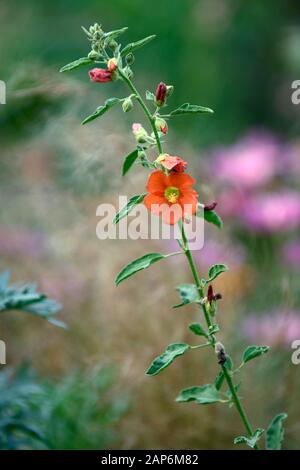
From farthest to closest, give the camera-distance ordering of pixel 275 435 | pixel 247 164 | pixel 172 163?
pixel 247 164, pixel 275 435, pixel 172 163

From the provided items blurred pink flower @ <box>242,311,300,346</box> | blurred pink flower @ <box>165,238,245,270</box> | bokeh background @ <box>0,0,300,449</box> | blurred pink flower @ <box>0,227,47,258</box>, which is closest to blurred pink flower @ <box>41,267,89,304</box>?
bokeh background @ <box>0,0,300,449</box>

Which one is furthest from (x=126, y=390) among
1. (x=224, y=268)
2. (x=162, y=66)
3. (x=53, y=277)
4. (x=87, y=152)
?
(x=162, y=66)

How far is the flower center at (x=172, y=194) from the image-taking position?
0.82 m

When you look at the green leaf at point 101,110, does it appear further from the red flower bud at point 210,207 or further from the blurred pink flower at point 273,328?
the blurred pink flower at point 273,328

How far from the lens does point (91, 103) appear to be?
2105 millimetres

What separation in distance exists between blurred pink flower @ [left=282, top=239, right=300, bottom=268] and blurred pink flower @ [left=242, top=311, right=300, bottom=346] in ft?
0.47

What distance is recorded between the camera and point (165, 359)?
2.68 ft

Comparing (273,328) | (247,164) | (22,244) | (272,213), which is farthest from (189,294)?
(247,164)

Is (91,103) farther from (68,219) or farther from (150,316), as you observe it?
(150,316)

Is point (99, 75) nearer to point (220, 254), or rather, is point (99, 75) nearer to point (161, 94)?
point (161, 94)

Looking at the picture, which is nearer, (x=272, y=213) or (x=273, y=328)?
(x=273, y=328)

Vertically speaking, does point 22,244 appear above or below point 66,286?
above

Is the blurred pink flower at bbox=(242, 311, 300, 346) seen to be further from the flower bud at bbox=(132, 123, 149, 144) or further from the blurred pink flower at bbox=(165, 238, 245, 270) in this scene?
the flower bud at bbox=(132, 123, 149, 144)

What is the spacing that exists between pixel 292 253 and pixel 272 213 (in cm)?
10
